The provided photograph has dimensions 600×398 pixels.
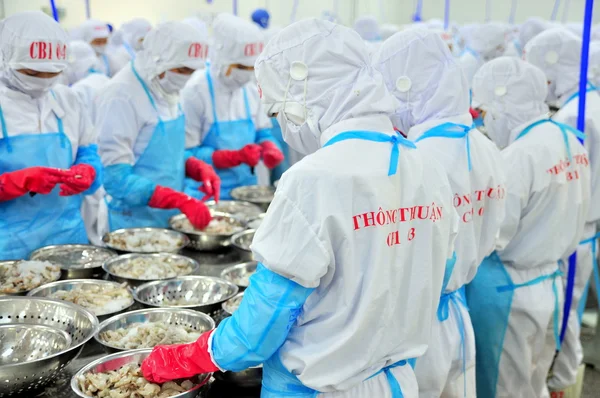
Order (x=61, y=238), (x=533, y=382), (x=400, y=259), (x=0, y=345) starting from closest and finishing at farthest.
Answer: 1. (x=400, y=259)
2. (x=0, y=345)
3. (x=61, y=238)
4. (x=533, y=382)

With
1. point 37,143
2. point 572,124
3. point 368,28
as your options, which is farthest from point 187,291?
point 368,28

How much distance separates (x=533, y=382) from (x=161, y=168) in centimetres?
244

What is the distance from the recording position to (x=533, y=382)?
325 cm

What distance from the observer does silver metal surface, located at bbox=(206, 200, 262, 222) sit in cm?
380

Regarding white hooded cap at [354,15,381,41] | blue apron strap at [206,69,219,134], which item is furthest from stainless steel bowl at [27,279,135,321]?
white hooded cap at [354,15,381,41]

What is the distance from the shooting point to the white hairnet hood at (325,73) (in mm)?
1602

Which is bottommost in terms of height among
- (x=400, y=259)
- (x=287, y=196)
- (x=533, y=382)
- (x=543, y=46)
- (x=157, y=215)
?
(x=533, y=382)

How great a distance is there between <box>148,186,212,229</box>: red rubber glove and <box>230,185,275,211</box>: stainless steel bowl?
2.67 ft

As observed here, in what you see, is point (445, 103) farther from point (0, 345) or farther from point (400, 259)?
point (0, 345)

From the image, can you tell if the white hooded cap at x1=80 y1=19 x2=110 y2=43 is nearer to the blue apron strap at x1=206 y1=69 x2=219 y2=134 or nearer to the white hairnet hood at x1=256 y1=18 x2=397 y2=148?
the blue apron strap at x1=206 y1=69 x2=219 y2=134

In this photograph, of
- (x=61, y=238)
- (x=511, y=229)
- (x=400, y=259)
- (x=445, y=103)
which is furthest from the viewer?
(x=61, y=238)

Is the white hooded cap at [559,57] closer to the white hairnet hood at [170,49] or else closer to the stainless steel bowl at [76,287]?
the white hairnet hood at [170,49]

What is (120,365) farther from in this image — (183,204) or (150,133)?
(150,133)

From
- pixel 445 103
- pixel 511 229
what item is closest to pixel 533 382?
pixel 511 229
